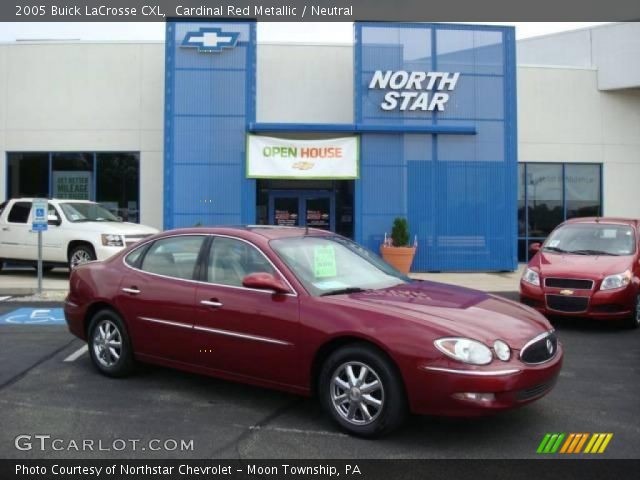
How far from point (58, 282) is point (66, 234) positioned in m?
1.22

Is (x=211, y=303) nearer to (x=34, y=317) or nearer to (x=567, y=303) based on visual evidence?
(x=567, y=303)

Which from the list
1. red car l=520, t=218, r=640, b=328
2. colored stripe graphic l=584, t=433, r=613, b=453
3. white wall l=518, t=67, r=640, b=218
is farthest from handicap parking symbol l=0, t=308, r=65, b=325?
white wall l=518, t=67, r=640, b=218

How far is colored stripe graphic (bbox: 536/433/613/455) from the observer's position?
4211 millimetres

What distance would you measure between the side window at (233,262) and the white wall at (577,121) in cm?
1484

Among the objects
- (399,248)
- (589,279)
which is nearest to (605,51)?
(399,248)

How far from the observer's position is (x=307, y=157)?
625 inches

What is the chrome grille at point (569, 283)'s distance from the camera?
27.3ft

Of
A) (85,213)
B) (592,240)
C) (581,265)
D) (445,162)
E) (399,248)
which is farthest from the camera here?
(445,162)

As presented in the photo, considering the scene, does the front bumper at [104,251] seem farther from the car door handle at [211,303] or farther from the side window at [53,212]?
the car door handle at [211,303]

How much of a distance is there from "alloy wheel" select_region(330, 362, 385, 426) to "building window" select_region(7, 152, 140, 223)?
46.2 ft

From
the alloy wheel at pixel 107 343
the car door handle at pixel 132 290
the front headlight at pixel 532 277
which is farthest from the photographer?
the front headlight at pixel 532 277

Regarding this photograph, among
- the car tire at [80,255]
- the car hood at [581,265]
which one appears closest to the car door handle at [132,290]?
the car hood at [581,265]

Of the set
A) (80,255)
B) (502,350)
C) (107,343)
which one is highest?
(80,255)

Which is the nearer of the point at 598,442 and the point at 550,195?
the point at 598,442
